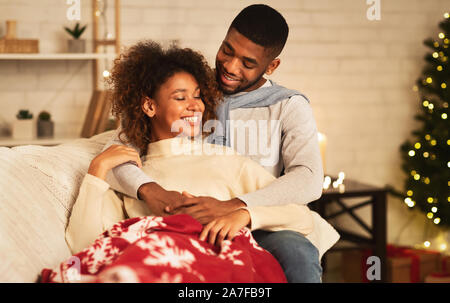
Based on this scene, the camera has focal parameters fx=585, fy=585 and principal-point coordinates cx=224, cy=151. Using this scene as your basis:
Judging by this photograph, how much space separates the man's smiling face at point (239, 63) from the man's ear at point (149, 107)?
9.1 inches

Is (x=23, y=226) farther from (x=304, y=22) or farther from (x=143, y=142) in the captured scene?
(x=304, y=22)

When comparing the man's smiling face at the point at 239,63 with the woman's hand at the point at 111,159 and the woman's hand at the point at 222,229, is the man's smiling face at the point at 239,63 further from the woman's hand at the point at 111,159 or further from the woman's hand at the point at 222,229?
the woman's hand at the point at 222,229

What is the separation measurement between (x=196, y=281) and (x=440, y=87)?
2534mm

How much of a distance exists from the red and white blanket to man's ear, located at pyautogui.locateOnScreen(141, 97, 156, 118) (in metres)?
0.42

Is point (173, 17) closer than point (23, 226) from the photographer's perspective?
No

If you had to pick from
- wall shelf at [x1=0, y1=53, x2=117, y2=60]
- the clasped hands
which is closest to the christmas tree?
wall shelf at [x1=0, y1=53, x2=117, y2=60]

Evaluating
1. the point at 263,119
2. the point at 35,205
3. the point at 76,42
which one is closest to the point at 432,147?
the point at 263,119

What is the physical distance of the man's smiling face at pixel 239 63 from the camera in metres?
1.71

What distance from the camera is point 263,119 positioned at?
1.74 metres

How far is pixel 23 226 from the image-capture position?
1.34 m

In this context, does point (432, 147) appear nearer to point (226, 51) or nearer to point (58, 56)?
point (226, 51)

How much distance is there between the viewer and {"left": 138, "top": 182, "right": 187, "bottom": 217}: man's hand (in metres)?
1.43

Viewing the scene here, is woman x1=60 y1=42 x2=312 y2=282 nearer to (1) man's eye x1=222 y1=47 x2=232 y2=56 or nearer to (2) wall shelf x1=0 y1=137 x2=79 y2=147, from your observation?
(1) man's eye x1=222 y1=47 x2=232 y2=56
